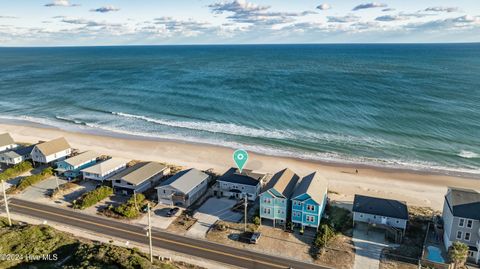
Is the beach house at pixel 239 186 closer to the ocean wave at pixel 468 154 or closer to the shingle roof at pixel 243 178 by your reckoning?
the shingle roof at pixel 243 178

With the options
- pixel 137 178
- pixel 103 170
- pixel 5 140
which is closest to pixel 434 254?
pixel 137 178

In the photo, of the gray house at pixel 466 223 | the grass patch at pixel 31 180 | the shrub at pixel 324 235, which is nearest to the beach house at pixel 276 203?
the shrub at pixel 324 235

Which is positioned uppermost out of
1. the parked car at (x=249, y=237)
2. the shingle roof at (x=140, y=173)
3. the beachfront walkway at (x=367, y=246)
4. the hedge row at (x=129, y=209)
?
the shingle roof at (x=140, y=173)

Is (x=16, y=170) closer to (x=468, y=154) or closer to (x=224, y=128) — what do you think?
(x=224, y=128)

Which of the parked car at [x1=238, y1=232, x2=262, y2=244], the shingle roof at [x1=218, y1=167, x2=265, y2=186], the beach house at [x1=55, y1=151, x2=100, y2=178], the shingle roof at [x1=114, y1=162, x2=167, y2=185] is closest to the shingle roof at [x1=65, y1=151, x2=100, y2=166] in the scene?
the beach house at [x1=55, y1=151, x2=100, y2=178]

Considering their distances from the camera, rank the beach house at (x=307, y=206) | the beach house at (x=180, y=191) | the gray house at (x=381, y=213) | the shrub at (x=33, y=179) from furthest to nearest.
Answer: the shrub at (x=33, y=179) → the beach house at (x=180, y=191) → the gray house at (x=381, y=213) → the beach house at (x=307, y=206)
